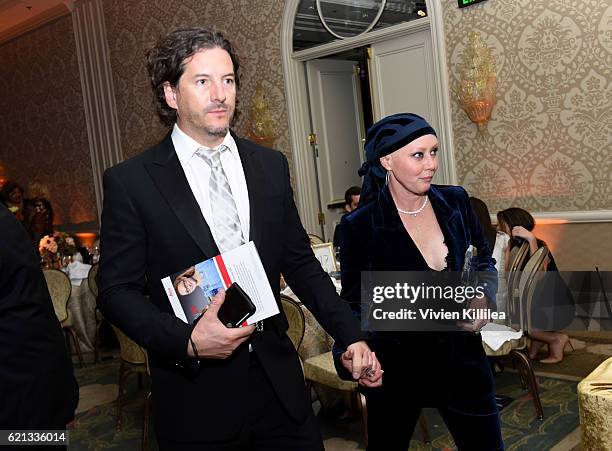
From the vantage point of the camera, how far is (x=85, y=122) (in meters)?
9.47

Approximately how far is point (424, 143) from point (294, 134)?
504 cm

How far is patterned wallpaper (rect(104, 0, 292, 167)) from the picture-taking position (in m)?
6.95

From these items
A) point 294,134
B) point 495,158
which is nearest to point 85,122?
point 294,134

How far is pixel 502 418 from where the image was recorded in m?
3.48

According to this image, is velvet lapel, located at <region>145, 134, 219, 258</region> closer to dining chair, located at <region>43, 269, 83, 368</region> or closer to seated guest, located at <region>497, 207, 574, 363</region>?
seated guest, located at <region>497, 207, 574, 363</region>

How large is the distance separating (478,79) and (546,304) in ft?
6.35

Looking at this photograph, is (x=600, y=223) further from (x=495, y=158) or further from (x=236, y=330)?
(x=236, y=330)

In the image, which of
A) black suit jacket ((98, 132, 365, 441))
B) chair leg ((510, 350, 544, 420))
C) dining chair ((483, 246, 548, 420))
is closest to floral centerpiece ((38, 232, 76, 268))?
dining chair ((483, 246, 548, 420))

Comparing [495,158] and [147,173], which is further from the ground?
[147,173]

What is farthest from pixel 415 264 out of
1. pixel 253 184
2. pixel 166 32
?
pixel 166 32

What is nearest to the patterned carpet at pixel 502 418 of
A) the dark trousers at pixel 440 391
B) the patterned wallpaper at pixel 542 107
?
the patterned wallpaper at pixel 542 107

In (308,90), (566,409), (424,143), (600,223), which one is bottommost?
(566,409)

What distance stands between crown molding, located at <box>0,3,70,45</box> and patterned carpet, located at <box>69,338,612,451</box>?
634 centimetres

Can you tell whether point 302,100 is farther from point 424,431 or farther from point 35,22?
point 35,22
